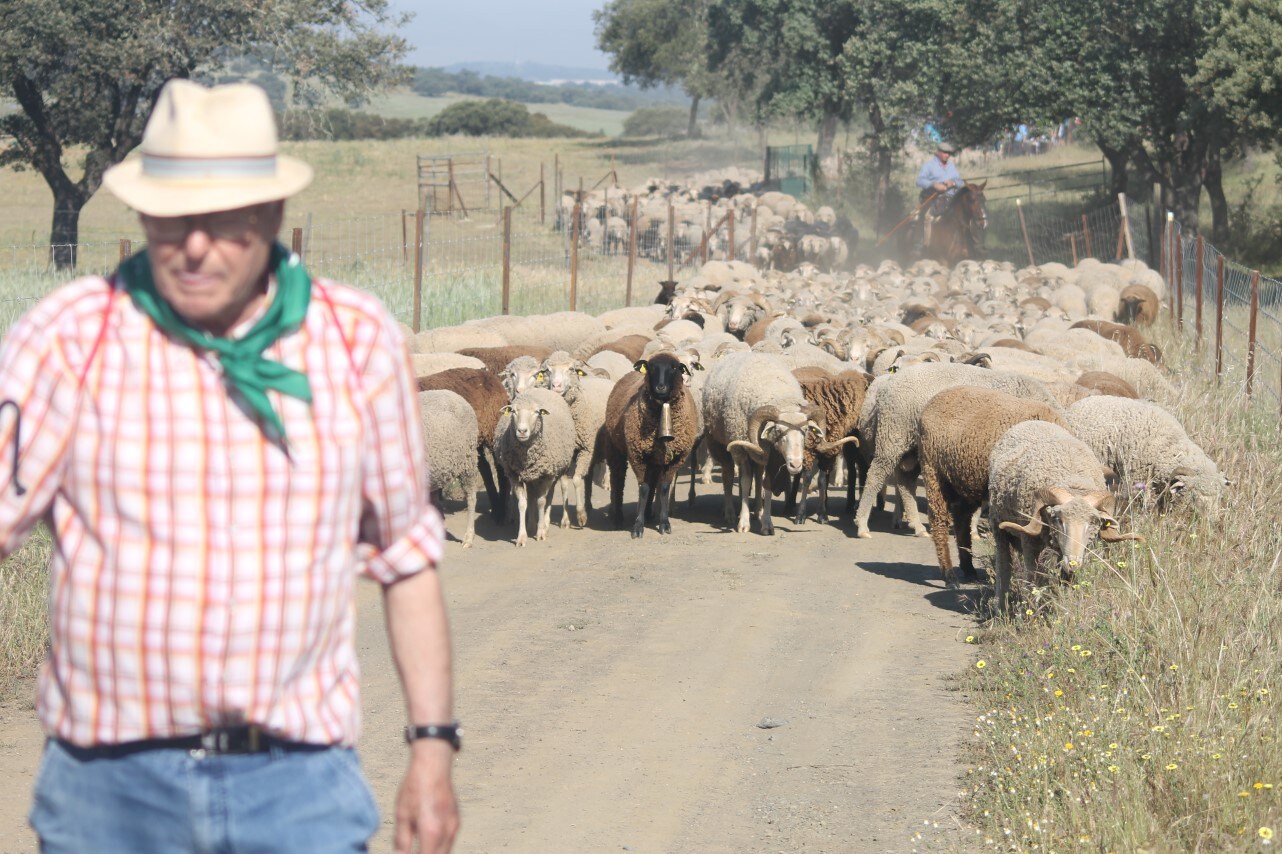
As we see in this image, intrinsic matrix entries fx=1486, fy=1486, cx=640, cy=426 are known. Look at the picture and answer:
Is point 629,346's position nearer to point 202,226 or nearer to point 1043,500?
point 1043,500

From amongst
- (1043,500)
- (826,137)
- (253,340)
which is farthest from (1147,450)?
(826,137)

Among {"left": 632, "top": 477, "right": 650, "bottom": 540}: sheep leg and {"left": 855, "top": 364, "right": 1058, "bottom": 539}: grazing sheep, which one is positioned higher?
{"left": 855, "top": 364, "right": 1058, "bottom": 539}: grazing sheep

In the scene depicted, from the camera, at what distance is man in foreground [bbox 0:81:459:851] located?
2355 mm

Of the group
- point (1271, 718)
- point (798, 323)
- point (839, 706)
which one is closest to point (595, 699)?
point (839, 706)

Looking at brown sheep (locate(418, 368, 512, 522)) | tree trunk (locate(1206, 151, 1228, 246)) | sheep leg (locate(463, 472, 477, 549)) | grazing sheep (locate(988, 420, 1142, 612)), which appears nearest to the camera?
grazing sheep (locate(988, 420, 1142, 612))

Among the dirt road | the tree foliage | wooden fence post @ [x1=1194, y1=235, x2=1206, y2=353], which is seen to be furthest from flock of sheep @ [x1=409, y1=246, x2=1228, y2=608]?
the tree foliage

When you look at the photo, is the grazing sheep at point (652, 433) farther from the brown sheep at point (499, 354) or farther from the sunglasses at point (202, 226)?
the sunglasses at point (202, 226)

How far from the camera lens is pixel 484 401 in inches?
500

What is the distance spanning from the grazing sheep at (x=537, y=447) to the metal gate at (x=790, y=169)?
31272mm

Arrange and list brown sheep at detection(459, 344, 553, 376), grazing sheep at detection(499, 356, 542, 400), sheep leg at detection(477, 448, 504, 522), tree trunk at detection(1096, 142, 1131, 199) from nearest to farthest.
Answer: sheep leg at detection(477, 448, 504, 522), grazing sheep at detection(499, 356, 542, 400), brown sheep at detection(459, 344, 553, 376), tree trunk at detection(1096, 142, 1131, 199)

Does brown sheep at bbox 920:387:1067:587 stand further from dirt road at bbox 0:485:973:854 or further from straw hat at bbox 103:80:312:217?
straw hat at bbox 103:80:312:217

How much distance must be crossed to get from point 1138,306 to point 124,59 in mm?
16711

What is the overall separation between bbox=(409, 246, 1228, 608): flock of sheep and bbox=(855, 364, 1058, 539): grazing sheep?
0.7 inches

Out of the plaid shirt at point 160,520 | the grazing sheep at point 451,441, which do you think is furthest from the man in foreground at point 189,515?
the grazing sheep at point 451,441
